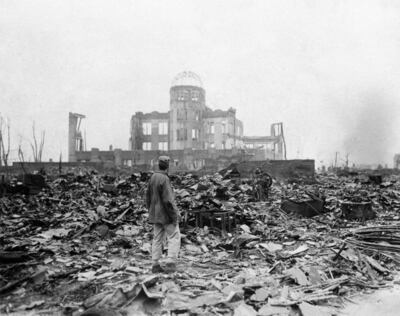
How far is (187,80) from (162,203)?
40263 mm

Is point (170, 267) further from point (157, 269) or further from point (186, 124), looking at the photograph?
point (186, 124)

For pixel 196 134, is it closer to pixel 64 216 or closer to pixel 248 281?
pixel 64 216

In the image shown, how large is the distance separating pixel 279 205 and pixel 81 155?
28.6m

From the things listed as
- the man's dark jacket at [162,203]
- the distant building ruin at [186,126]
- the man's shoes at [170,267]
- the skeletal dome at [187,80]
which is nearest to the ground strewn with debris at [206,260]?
the man's shoes at [170,267]

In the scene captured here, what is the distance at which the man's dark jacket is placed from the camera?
5.16 m

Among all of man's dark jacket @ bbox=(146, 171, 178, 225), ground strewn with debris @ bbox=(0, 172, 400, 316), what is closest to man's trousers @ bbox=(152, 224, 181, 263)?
man's dark jacket @ bbox=(146, 171, 178, 225)

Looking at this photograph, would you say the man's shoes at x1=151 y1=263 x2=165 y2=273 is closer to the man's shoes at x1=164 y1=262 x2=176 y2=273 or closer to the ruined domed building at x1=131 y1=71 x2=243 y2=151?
the man's shoes at x1=164 y1=262 x2=176 y2=273

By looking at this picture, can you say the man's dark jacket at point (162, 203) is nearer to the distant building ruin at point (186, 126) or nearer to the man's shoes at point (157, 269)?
the man's shoes at point (157, 269)

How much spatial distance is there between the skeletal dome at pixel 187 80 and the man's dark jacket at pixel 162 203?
3960cm

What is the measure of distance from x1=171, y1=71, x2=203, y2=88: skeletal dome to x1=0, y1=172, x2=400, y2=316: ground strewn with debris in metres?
35.0

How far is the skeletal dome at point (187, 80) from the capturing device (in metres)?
43.8

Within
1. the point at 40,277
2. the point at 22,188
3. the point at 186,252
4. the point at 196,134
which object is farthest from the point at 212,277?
the point at 196,134

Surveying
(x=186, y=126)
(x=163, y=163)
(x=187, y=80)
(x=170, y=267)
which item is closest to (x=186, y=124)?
(x=186, y=126)

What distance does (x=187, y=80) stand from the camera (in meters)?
43.9
